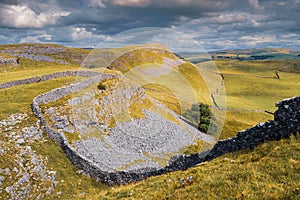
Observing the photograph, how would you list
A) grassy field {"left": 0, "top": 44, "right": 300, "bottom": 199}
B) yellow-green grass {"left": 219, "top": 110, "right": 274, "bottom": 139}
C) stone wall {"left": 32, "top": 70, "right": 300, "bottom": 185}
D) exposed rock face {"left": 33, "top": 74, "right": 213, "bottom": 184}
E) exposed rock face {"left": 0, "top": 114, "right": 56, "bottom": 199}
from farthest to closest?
yellow-green grass {"left": 219, "top": 110, "right": 274, "bottom": 139} → exposed rock face {"left": 33, "top": 74, "right": 213, "bottom": 184} → exposed rock face {"left": 0, "top": 114, "right": 56, "bottom": 199} → stone wall {"left": 32, "top": 70, "right": 300, "bottom": 185} → grassy field {"left": 0, "top": 44, "right": 300, "bottom": 199}

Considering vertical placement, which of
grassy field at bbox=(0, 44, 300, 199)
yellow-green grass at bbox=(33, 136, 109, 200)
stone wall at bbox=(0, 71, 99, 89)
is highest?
stone wall at bbox=(0, 71, 99, 89)

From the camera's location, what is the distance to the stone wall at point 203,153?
1463 cm

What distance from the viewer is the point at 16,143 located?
86.1 feet

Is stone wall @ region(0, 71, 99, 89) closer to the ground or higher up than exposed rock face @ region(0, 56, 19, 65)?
closer to the ground

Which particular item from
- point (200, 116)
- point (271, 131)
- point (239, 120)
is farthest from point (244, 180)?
point (239, 120)

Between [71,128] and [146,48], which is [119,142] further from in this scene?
[146,48]

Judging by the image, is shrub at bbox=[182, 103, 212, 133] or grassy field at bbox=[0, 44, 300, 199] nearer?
grassy field at bbox=[0, 44, 300, 199]

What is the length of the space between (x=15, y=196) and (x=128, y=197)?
12.7 m

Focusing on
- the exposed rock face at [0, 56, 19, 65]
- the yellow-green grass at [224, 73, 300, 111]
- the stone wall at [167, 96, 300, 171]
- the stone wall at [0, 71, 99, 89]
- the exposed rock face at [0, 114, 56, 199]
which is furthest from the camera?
the yellow-green grass at [224, 73, 300, 111]

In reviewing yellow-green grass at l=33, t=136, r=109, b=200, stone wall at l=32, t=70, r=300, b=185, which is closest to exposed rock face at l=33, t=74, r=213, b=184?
stone wall at l=32, t=70, r=300, b=185

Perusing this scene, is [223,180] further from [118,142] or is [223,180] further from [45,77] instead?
[45,77]

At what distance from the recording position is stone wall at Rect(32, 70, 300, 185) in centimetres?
1463

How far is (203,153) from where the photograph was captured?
20.3 metres

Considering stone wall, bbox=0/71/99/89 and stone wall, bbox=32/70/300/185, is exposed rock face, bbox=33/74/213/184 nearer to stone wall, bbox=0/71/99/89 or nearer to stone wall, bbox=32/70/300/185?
stone wall, bbox=32/70/300/185
